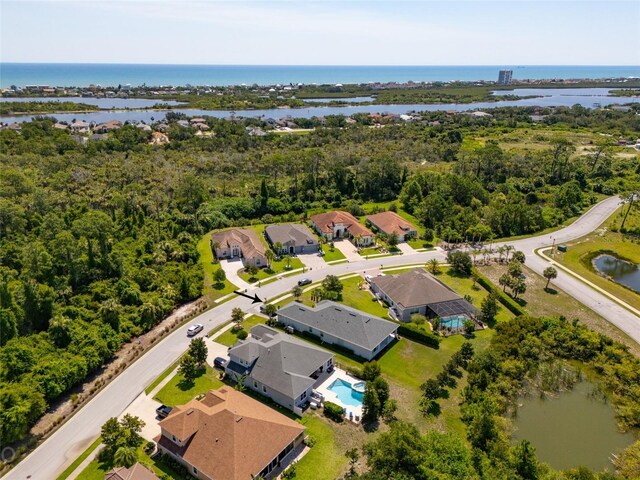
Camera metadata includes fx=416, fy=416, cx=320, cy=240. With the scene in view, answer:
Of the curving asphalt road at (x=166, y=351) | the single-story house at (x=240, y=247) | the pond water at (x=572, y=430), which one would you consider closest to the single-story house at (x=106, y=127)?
the single-story house at (x=240, y=247)

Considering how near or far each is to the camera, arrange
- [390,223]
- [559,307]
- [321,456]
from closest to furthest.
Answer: [321,456], [559,307], [390,223]

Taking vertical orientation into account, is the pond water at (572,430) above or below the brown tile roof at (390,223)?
below

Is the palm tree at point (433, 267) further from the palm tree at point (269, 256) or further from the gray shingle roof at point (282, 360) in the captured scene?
the gray shingle roof at point (282, 360)

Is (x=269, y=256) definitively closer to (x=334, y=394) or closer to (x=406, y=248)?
(x=406, y=248)

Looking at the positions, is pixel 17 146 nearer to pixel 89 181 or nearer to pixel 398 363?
pixel 89 181

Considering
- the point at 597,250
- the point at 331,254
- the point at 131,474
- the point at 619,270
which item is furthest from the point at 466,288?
the point at 131,474

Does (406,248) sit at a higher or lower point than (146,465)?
higher

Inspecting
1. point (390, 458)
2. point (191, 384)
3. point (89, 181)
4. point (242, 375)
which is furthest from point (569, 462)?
point (89, 181)
